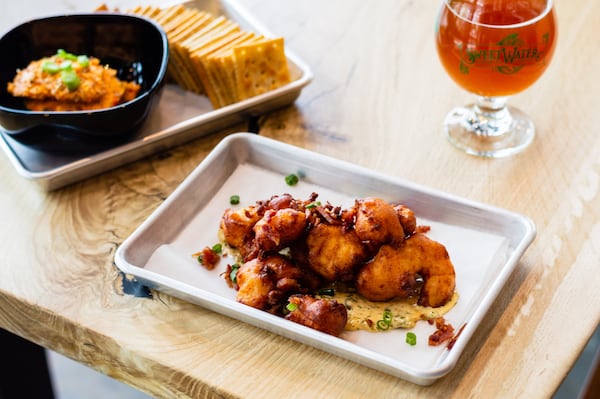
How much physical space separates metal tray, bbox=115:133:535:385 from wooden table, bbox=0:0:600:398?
0.04 meters

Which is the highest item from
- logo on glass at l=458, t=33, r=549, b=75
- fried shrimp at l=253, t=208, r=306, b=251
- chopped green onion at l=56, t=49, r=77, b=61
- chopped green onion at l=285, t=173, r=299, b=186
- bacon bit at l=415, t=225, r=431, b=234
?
logo on glass at l=458, t=33, r=549, b=75

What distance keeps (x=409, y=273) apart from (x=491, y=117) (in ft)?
2.08

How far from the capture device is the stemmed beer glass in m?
1.53

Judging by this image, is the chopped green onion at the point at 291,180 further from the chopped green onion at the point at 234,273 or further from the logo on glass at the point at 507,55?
the logo on glass at the point at 507,55

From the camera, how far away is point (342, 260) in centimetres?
127

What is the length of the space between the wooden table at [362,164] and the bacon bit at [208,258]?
0.27ft

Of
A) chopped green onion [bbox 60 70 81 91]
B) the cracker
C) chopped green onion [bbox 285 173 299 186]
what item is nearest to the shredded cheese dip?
chopped green onion [bbox 285 173 299 186]

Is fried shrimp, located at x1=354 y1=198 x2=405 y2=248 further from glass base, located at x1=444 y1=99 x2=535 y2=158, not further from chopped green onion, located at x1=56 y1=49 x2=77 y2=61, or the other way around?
chopped green onion, located at x1=56 y1=49 x2=77 y2=61

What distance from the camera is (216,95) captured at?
5.90 ft

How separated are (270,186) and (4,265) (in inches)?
20.8

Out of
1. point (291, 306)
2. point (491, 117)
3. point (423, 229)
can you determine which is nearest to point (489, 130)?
point (491, 117)

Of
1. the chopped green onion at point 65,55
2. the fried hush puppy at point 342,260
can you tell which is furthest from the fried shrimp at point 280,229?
the chopped green onion at point 65,55

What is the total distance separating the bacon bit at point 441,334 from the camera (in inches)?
48.0

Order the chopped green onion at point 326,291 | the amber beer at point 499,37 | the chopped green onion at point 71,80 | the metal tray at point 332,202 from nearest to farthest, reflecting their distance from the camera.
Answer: the metal tray at point 332,202, the chopped green onion at point 326,291, the amber beer at point 499,37, the chopped green onion at point 71,80
